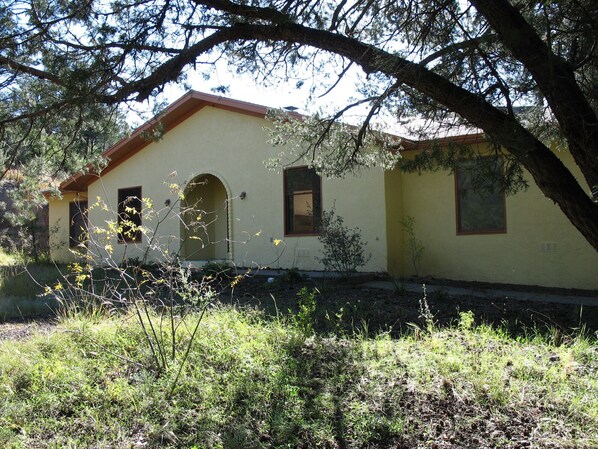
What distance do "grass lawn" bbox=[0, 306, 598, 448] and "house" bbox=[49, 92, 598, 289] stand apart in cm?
385

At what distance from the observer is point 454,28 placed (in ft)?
22.9

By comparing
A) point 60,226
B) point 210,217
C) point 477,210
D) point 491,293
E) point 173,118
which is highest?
point 173,118

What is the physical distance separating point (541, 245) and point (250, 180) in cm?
741

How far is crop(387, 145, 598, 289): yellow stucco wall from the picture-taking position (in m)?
10.5

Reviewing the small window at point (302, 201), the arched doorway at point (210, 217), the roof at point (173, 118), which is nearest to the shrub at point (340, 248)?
the small window at point (302, 201)

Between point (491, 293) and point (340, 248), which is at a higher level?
point (340, 248)

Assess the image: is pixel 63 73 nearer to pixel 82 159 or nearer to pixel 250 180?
pixel 82 159

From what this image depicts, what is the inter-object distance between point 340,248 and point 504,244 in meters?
3.44

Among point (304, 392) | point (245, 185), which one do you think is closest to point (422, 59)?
point (304, 392)

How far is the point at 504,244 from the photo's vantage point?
441 inches

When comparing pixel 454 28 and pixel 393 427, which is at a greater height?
pixel 454 28

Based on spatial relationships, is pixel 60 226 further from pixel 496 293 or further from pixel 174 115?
pixel 496 293

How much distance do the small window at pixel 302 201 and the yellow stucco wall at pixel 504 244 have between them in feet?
6.78

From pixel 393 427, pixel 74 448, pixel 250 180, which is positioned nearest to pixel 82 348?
pixel 74 448
